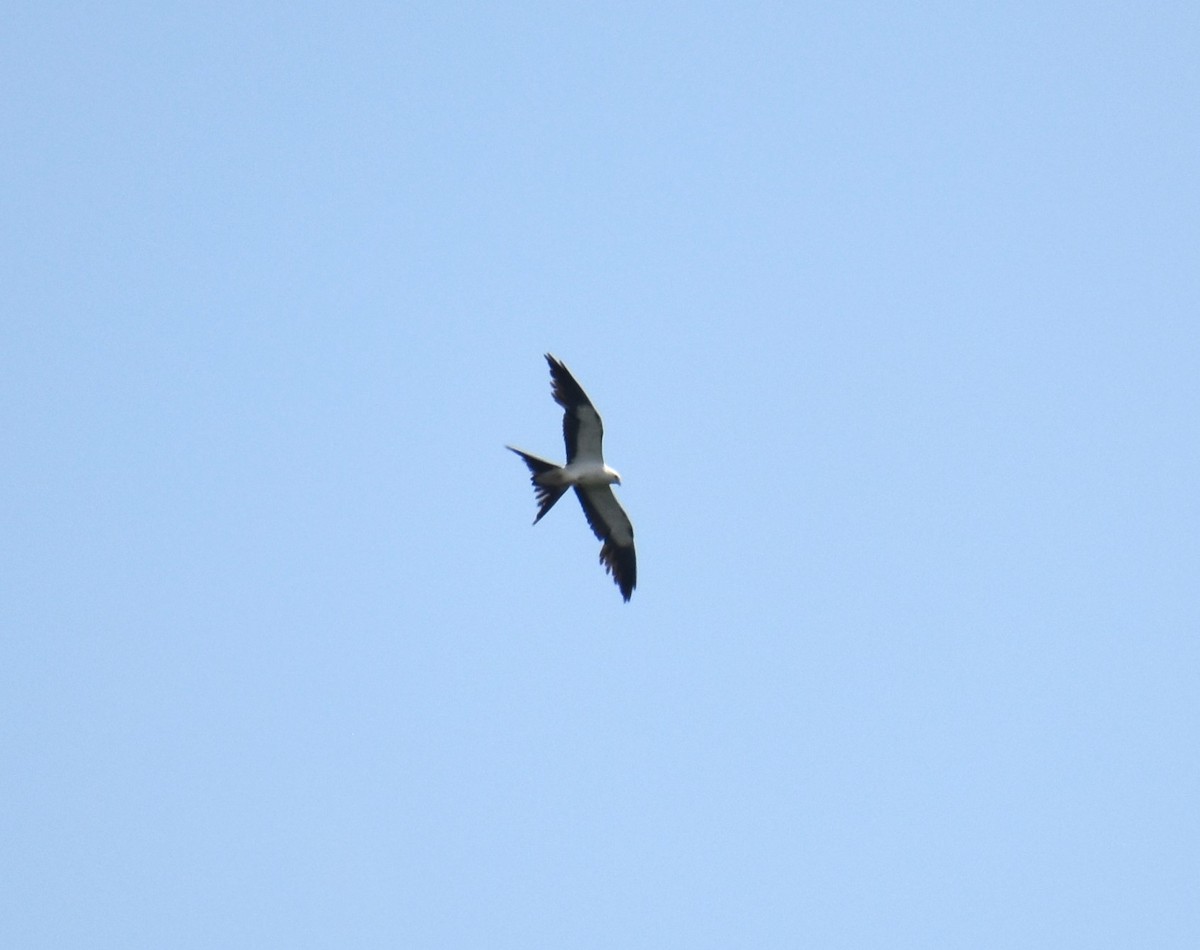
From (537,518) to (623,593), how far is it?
96.6 inches

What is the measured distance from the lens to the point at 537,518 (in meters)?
21.2

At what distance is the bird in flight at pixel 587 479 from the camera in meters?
21.6

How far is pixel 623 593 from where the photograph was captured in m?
23.1

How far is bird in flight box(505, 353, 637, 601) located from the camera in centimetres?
2156

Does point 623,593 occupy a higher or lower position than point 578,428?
lower

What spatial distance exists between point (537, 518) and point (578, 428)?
4.55 ft

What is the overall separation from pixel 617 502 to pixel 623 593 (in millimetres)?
1355

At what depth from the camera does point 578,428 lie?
21734 mm

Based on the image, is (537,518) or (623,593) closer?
(537,518)

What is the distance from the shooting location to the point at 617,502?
22672mm

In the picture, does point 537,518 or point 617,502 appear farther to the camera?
point 617,502

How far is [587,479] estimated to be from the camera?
72.6 feet
